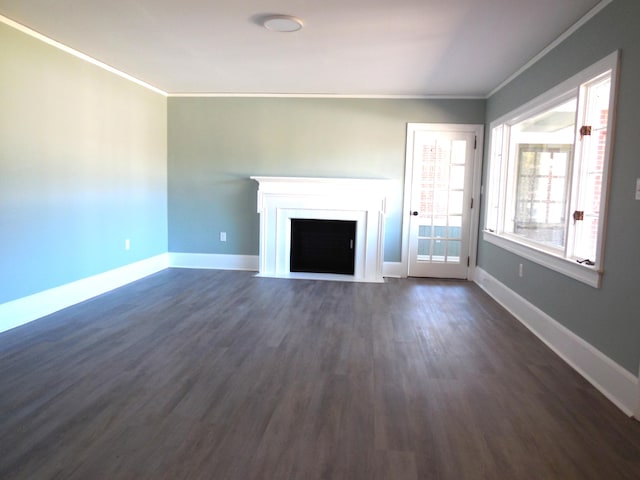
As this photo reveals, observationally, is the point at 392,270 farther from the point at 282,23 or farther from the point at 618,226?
the point at 282,23

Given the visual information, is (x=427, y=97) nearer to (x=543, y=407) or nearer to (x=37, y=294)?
A: (x=543, y=407)

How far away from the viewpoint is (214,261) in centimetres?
611

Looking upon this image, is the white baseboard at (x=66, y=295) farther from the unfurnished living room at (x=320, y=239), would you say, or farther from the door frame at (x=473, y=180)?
the door frame at (x=473, y=180)

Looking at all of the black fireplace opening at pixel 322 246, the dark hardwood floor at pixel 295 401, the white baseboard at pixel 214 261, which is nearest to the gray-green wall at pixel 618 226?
the dark hardwood floor at pixel 295 401

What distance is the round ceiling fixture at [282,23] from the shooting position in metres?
3.17

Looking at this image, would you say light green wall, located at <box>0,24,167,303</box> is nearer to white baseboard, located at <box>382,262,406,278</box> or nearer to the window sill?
white baseboard, located at <box>382,262,406,278</box>

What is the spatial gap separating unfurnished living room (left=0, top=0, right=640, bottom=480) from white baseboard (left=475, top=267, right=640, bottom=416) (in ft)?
0.08

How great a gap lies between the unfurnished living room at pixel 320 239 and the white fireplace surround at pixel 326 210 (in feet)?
0.10

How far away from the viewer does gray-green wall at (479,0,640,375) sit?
242 cm

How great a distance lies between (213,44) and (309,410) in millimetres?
3163

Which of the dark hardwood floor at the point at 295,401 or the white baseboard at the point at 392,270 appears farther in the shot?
the white baseboard at the point at 392,270

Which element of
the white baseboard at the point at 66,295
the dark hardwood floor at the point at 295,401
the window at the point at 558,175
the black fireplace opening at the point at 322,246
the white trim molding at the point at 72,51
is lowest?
the dark hardwood floor at the point at 295,401

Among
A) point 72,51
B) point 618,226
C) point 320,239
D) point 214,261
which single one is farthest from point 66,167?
point 618,226

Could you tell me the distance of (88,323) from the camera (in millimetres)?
3670
